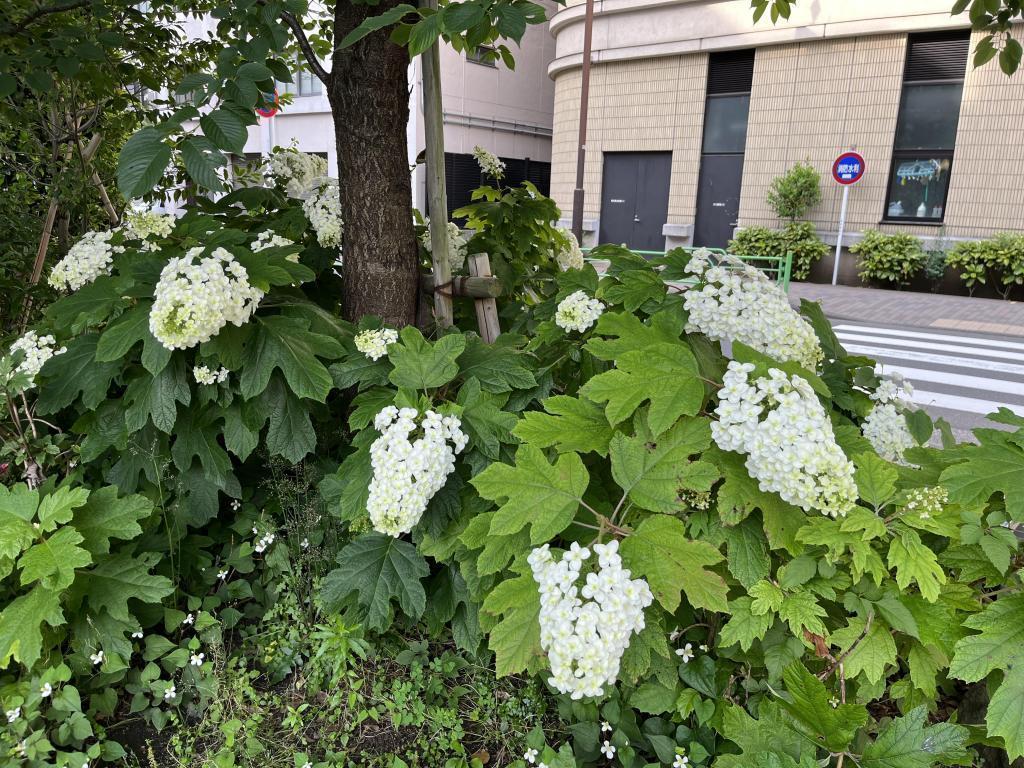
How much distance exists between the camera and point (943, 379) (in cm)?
769

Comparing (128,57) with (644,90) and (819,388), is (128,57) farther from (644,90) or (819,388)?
(644,90)

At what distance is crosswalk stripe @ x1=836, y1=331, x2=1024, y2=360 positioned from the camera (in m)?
9.01

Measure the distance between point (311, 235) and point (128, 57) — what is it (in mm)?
2857

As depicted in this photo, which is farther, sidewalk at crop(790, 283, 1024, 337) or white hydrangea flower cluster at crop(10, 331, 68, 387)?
sidewalk at crop(790, 283, 1024, 337)

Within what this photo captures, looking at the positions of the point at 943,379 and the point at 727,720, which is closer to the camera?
the point at 727,720

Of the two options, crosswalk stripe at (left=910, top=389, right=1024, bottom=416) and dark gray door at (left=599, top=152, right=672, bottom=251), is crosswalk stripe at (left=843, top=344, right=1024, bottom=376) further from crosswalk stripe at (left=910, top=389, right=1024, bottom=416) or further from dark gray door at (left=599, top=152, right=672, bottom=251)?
dark gray door at (left=599, top=152, right=672, bottom=251)

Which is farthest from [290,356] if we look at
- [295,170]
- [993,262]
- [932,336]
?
[993,262]

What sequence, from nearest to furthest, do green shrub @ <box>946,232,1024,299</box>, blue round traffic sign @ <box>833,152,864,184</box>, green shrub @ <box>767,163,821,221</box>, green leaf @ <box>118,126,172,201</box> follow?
1. green leaf @ <box>118,126,172,201</box>
2. green shrub @ <box>946,232,1024,299</box>
3. blue round traffic sign @ <box>833,152,864,184</box>
4. green shrub @ <box>767,163,821,221</box>

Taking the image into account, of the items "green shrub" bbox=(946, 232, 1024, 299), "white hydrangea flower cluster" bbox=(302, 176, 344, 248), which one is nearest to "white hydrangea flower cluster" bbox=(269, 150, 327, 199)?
"white hydrangea flower cluster" bbox=(302, 176, 344, 248)

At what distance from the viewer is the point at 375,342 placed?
221 centimetres

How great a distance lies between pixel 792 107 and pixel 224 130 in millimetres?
17137

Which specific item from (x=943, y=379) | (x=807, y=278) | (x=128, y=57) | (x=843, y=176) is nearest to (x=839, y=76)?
(x=843, y=176)

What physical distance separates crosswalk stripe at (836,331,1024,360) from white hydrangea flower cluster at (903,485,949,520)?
28.6 feet

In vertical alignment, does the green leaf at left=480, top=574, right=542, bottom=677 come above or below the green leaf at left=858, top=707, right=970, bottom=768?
above
